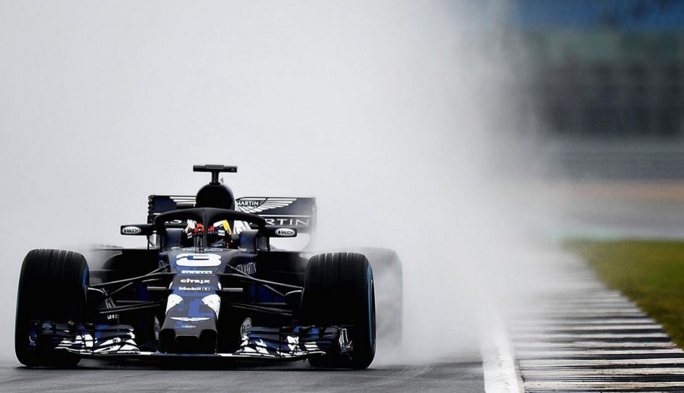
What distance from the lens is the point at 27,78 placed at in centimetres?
2069

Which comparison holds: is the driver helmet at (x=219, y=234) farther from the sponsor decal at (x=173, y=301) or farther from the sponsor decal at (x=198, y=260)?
the sponsor decal at (x=173, y=301)

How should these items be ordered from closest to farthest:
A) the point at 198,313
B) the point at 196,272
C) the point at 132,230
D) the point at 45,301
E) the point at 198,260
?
1. the point at 198,313
2. the point at 45,301
3. the point at 196,272
4. the point at 198,260
5. the point at 132,230

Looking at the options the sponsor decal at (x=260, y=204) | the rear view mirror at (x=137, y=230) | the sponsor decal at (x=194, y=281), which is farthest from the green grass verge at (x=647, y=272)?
the rear view mirror at (x=137, y=230)

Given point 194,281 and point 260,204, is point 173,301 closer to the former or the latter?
point 194,281

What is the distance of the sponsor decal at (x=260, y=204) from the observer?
517 inches

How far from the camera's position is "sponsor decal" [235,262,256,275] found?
34.7 ft

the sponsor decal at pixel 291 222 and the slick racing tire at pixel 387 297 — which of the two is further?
the sponsor decal at pixel 291 222

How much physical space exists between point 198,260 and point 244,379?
1398 millimetres

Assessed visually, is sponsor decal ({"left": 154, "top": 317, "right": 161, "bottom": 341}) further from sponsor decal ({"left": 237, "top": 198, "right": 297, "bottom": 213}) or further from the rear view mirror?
sponsor decal ({"left": 237, "top": 198, "right": 297, "bottom": 213})

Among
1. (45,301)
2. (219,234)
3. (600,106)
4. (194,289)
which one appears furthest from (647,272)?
(600,106)

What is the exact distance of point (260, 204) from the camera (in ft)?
43.6

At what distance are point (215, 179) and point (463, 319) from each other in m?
2.64

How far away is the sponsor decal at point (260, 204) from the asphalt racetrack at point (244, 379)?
324 cm

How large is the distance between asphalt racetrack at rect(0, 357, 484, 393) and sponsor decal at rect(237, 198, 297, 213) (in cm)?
324
